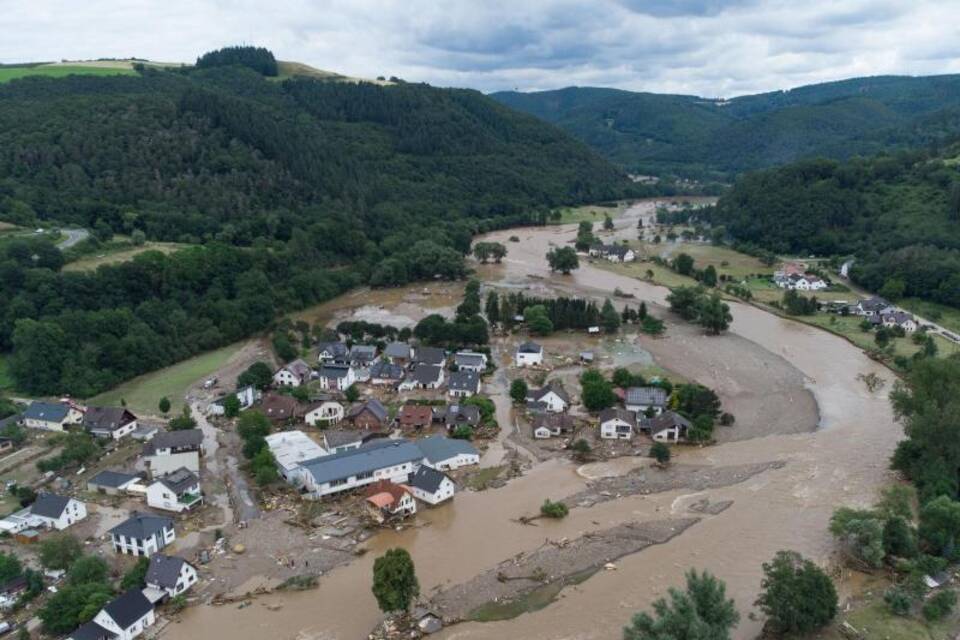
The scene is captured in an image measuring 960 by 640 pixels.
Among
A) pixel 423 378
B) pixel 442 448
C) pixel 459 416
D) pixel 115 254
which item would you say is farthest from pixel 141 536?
pixel 115 254

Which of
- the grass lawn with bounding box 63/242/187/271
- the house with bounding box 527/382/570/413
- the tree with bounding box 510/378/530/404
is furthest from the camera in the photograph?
the grass lawn with bounding box 63/242/187/271

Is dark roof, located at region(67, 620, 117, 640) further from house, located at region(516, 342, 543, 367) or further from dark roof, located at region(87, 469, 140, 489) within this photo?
house, located at region(516, 342, 543, 367)

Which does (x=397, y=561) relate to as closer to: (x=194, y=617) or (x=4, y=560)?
(x=194, y=617)

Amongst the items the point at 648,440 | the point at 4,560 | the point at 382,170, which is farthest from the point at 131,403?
the point at 382,170

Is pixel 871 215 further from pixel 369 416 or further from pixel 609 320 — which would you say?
pixel 369 416

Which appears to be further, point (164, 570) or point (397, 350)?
point (397, 350)

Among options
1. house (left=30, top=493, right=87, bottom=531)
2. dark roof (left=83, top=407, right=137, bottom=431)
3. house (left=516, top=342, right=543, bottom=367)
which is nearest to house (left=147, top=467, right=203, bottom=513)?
house (left=30, top=493, right=87, bottom=531)

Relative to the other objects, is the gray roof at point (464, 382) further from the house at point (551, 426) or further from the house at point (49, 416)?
the house at point (49, 416)

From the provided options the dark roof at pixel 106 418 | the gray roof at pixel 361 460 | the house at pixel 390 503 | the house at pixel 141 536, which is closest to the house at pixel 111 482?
the house at pixel 141 536
